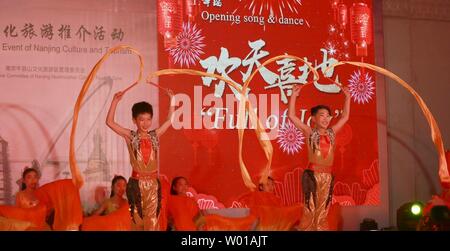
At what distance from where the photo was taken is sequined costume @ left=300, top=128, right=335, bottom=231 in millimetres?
5879

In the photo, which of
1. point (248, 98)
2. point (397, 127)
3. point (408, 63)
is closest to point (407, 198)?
point (397, 127)

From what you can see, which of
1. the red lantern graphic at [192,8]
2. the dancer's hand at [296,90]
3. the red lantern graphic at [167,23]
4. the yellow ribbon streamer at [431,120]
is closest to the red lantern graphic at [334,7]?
the yellow ribbon streamer at [431,120]

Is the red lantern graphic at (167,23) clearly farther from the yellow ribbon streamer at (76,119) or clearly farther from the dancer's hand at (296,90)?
the dancer's hand at (296,90)

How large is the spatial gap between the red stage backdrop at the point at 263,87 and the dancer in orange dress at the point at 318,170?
0.17 meters

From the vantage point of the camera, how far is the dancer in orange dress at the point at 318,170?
5.88 m

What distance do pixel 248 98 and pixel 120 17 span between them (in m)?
1.28

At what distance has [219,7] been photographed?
19.9 feet

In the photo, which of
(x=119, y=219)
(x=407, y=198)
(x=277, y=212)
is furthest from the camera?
(x=407, y=198)

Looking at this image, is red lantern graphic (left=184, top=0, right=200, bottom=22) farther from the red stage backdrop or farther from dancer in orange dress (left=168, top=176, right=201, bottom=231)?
dancer in orange dress (left=168, top=176, right=201, bottom=231)

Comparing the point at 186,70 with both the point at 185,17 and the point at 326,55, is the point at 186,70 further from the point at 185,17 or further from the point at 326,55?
the point at 326,55

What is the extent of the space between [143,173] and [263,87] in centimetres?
131

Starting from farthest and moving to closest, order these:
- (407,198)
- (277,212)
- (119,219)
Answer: (407,198) → (277,212) → (119,219)

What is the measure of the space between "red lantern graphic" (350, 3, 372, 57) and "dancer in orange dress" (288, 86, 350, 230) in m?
0.78

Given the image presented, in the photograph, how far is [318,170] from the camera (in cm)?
589
